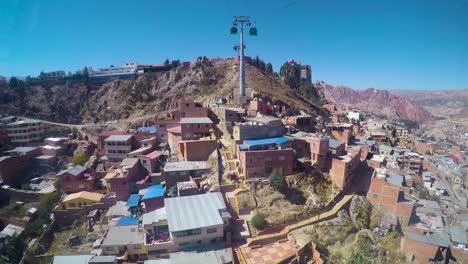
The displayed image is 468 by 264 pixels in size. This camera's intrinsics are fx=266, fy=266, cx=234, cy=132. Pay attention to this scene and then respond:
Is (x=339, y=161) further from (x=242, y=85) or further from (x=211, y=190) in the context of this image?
(x=242, y=85)

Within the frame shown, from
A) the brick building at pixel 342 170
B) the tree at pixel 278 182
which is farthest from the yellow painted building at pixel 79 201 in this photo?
the brick building at pixel 342 170

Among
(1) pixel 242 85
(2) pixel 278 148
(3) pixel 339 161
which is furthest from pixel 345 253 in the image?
(1) pixel 242 85

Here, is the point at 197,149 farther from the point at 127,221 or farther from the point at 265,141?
the point at 127,221

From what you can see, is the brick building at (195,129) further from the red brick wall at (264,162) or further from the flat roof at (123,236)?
the flat roof at (123,236)

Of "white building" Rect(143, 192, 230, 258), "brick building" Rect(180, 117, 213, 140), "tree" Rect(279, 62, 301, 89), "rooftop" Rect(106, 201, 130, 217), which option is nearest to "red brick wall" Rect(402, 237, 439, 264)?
"white building" Rect(143, 192, 230, 258)

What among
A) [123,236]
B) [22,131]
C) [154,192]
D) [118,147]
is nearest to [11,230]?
[118,147]

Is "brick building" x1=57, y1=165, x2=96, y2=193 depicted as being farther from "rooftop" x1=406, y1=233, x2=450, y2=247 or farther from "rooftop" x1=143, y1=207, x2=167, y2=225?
"rooftop" x1=406, y1=233, x2=450, y2=247
